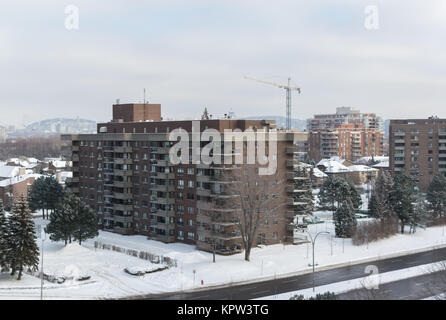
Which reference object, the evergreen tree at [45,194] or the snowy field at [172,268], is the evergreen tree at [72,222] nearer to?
the snowy field at [172,268]

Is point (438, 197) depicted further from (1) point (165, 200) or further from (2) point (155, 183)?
(2) point (155, 183)

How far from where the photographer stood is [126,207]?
66375mm

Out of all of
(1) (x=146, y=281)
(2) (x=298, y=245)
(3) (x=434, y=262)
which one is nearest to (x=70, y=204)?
(1) (x=146, y=281)

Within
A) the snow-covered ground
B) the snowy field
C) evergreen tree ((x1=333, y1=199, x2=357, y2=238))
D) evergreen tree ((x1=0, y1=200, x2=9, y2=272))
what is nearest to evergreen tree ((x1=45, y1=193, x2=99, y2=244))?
the snowy field

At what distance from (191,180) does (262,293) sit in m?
19.3

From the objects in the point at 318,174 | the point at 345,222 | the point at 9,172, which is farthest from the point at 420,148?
the point at 9,172

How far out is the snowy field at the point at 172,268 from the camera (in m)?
43.3

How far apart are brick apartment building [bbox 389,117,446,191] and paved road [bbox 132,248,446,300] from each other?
53893 mm

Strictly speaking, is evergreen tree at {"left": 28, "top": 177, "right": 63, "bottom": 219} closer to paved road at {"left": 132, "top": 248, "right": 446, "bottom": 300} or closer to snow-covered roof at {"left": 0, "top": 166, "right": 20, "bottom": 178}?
snow-covered roof at {"left": 0, "top": 166, "right": 20, "bottom": 178}

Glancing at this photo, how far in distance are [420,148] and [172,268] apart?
7556 centimetres

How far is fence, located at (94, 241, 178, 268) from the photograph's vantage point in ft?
167

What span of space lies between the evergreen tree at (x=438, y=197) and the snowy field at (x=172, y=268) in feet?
33.3

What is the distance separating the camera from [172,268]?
49.3 m
